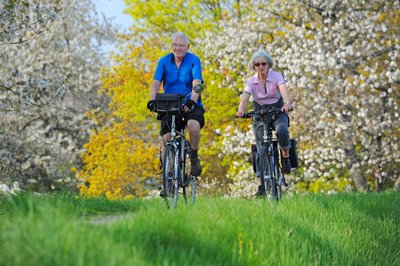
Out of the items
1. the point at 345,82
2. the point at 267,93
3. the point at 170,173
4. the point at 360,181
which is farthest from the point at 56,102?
the point at 170,173

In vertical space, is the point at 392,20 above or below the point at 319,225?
above

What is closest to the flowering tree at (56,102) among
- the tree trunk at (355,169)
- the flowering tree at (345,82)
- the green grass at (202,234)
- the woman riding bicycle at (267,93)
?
the flowering tree at (345,82)

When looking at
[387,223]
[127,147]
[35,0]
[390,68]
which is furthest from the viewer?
[127,147]

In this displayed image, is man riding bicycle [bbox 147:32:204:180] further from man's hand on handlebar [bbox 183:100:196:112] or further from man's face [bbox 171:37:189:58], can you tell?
man's hand on handlebar [bbox 183:100:196:112]

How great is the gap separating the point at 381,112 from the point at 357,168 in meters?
1.91

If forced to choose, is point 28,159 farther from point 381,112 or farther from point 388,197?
point 388,197

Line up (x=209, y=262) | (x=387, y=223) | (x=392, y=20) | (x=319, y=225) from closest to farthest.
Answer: (x=209, y=262)
(x=319, y=225)
(x=387, y=223)
(x=392, y=20)

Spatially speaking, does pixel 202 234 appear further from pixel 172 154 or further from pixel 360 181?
pixel 360 181

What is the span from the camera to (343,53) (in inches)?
653

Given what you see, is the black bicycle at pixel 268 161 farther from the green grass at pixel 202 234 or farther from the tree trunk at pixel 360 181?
the tree trunk at pixel 360 181

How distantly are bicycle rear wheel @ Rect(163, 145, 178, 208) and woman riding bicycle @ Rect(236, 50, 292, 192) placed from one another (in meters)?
1.38

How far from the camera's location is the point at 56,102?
95.3ft

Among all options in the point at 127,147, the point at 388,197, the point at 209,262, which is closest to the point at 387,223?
the point at 388,197

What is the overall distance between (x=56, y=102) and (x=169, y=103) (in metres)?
21.5
